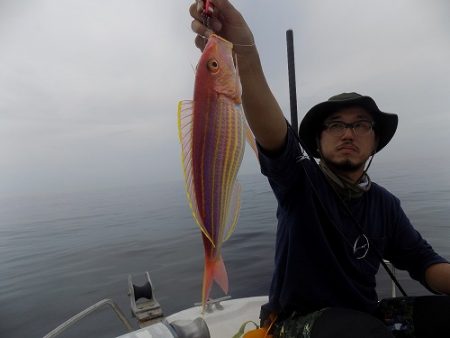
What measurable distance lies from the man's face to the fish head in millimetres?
1483

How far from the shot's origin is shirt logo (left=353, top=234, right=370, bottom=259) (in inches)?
94.8

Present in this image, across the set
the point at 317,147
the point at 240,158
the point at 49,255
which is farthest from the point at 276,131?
the point at 49,255

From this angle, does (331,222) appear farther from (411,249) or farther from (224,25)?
(224,25)

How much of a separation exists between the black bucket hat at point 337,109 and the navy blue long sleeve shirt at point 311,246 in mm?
513

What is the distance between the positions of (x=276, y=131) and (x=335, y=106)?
0.97 m

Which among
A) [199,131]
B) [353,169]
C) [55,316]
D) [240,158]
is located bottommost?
[55,316]

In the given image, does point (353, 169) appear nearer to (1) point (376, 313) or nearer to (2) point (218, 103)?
(1) point (376, 313)

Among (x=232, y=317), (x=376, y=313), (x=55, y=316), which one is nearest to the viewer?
(x=376, y=313)

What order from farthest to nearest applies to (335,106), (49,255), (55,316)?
(49,255)
(55,316)
(335,106)

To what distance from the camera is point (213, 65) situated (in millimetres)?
1454

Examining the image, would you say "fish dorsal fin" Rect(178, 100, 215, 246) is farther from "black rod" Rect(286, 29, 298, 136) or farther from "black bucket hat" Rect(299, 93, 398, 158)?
"black bucket hat" Rect(299, 93, 398, 158)

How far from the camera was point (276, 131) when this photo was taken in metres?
1.92

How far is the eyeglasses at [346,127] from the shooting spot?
2.64m

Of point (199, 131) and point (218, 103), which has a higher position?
point (218, 103)
